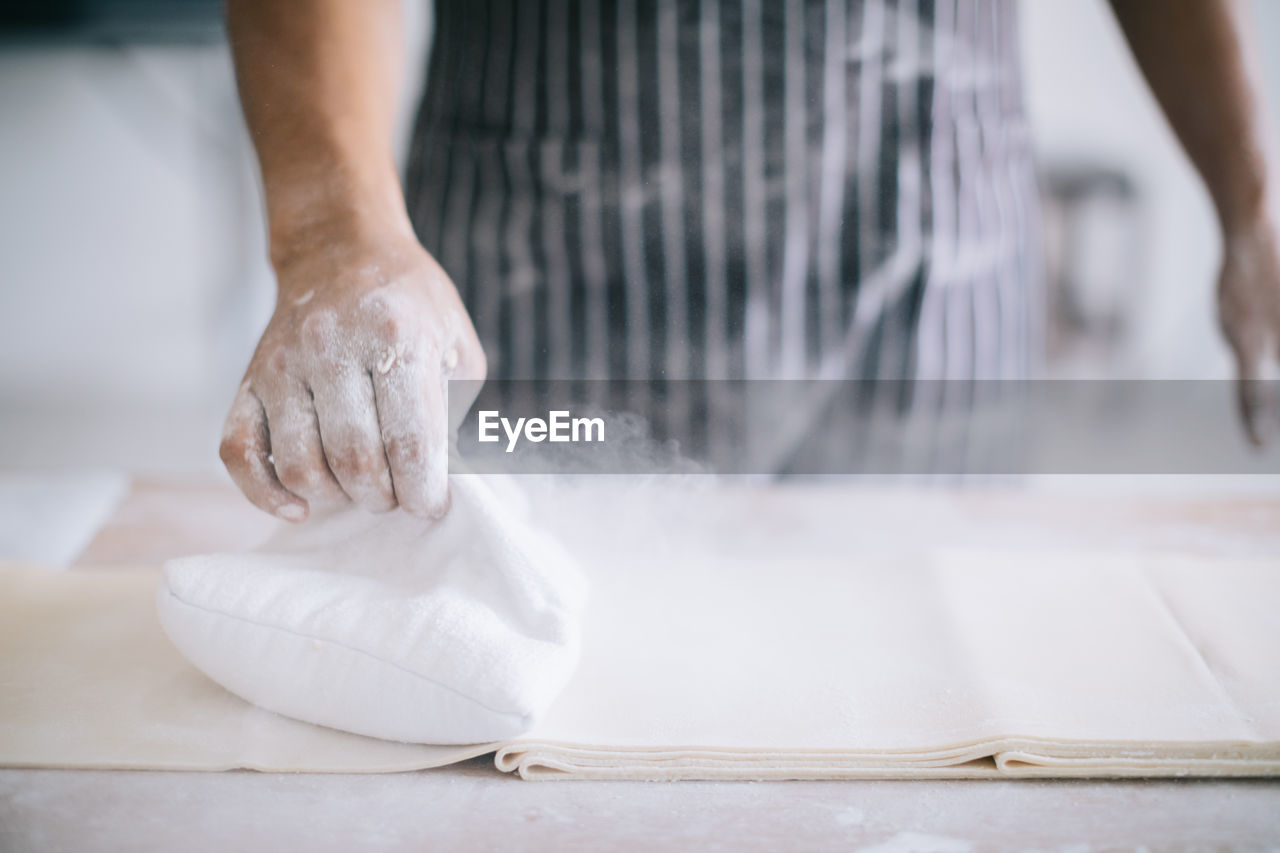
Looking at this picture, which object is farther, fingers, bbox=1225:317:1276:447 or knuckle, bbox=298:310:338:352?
fingers, bbox=1225:317:1276:447

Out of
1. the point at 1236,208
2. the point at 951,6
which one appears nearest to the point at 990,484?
the point at 1236,208

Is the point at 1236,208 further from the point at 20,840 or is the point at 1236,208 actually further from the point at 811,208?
the point at 20,840

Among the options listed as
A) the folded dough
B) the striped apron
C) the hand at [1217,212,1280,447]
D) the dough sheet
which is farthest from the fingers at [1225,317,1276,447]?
the folded dough

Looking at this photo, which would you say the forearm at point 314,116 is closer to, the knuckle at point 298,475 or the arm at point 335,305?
the arm at point 335,305

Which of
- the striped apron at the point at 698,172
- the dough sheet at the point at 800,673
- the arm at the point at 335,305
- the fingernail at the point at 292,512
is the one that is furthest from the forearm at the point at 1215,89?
the fingernail at the point at 292,512

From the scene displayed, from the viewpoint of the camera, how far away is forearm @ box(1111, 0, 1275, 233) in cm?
66

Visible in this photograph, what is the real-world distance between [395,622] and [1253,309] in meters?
0.64

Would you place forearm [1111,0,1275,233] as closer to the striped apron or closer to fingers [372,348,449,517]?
the striped apron

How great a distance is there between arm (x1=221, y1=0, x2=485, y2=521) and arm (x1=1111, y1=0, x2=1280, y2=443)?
563 mm

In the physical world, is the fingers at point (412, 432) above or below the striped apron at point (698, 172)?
below

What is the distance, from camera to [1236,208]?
67cm

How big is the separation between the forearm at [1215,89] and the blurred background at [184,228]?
0.05 meters

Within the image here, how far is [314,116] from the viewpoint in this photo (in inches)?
21.0

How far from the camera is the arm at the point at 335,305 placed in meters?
0.45
